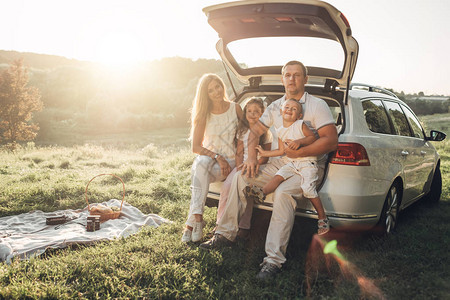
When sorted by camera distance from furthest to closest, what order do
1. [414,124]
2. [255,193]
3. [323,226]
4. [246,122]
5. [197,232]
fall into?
[414,124]
[246,122]
[197,232]
[255,193]
[323,226]

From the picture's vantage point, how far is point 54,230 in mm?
4602

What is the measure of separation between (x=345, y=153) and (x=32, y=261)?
3058 mm

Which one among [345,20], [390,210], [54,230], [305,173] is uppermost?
[345,20]

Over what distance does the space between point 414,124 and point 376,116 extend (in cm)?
140

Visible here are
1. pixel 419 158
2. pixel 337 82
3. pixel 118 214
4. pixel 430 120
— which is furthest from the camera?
pixel 430 120

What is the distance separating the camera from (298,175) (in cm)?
346

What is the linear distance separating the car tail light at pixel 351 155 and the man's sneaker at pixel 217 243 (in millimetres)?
1360

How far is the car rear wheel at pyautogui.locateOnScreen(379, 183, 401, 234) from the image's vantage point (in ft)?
12.3

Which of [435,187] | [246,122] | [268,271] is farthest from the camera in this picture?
[435,187]

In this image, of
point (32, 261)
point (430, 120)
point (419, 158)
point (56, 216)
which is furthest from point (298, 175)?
point (430, 120)

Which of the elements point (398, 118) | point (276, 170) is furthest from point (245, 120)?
point (398, 118)

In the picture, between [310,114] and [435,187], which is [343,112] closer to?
[310,114]

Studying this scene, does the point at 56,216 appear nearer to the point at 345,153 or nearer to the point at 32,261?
the point at 32,261

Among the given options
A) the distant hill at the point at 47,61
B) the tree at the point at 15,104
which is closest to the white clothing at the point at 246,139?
the tree at the point at 15,104
